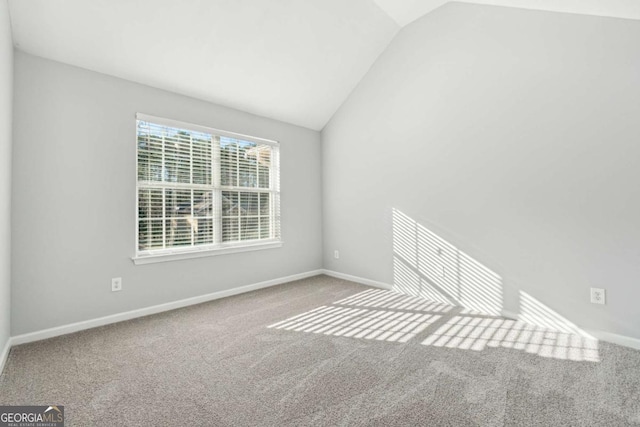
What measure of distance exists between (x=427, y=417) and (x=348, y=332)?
1096 millimetres

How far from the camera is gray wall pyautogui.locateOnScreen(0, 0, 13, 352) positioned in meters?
1.94

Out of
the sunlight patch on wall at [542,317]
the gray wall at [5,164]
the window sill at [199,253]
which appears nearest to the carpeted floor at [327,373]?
the sunlight patch on wall at [542,317]

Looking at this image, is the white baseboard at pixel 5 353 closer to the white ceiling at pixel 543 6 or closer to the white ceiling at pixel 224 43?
the white ceiling at pixel 224 43

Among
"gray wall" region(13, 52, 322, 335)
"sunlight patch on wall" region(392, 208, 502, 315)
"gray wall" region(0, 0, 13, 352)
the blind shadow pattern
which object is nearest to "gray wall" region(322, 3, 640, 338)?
"sunlight patch on wall" region(392, 208, 502, 315)

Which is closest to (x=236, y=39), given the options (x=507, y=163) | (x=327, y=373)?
(x=507, y=163)

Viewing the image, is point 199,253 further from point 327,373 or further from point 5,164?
point 327,373

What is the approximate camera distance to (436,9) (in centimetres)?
325

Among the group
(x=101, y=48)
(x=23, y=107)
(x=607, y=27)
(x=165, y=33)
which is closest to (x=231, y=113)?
(x=165, y=33)

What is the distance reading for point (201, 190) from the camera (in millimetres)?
3396

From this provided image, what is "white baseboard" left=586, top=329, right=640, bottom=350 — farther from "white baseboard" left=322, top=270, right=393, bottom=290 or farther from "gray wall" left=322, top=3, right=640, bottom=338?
"white baseboard" left=322, top=270, right=393, bottom=290

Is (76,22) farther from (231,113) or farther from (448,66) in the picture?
(448,66)

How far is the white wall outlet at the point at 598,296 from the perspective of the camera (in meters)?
2.31

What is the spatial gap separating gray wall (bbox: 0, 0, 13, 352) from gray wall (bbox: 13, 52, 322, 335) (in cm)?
12

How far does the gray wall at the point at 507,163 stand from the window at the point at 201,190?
4.58ft
